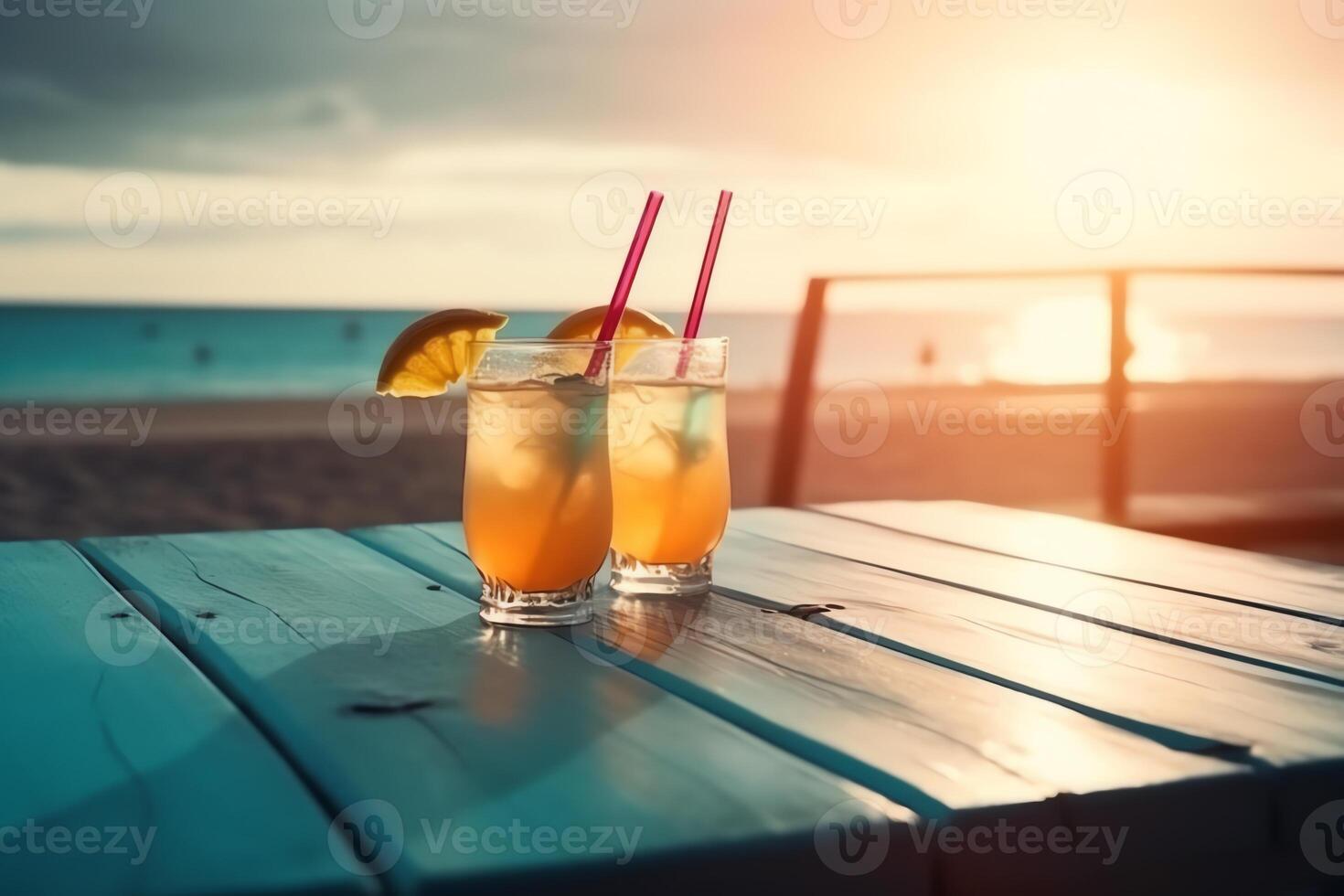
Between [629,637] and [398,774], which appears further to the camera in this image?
[629,637]

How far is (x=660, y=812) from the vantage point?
1.76ft

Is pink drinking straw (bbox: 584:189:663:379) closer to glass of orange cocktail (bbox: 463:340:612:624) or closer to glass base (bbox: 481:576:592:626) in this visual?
glass of orange cocktail (bbox: 463:340:612:624)

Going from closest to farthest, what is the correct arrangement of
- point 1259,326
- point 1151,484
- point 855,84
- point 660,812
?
point 660,812 < point 1151,484 < point 855,84 < point 1259,326

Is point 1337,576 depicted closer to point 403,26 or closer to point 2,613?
point 2,613

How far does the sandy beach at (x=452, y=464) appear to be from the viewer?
7.31 m

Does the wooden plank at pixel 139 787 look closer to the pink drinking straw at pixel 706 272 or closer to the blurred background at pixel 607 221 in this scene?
the pink drinking straw at pixel 706 272

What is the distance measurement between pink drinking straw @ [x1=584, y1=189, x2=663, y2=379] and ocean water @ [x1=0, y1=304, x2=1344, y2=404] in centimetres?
1399

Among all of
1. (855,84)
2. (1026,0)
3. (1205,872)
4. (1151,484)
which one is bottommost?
(1151,484)

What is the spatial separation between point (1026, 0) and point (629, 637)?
3.34 metres

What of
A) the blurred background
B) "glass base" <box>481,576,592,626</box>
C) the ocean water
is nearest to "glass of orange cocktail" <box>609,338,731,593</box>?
"glass base" <box>481,576,592,626</box>

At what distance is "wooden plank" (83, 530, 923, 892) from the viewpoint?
0.50 m

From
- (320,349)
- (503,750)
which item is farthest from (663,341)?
(320,349)

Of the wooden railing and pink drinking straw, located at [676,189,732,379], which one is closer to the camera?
pink drinking straw, located at [676,189,732,379]

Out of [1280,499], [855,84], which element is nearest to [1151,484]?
[1280,499]
